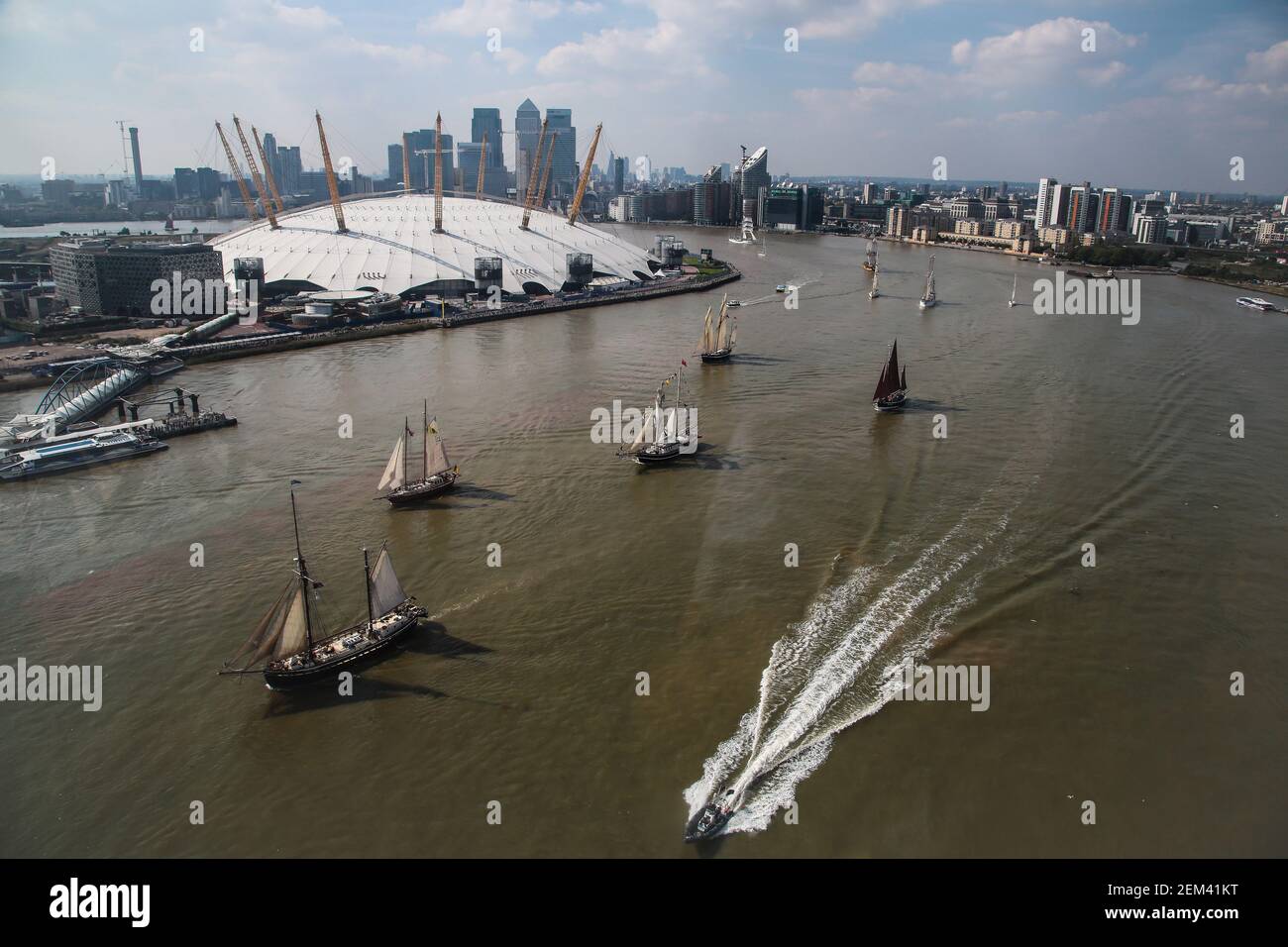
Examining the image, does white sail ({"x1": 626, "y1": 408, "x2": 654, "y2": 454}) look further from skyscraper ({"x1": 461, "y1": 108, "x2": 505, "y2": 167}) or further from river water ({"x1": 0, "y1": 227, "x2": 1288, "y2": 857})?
Answer: skyscraper ({"x1": 461, "y1": 108, "x2": 505, "y2": 167})

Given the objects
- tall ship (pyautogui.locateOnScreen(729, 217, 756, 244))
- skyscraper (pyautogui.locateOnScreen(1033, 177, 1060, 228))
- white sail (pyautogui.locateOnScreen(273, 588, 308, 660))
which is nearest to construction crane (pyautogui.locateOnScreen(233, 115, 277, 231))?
white sail (pyautogui.locateOnScreen(273, 588, 308, 660))

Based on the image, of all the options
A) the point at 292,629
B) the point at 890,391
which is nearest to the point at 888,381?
the point at 890,391

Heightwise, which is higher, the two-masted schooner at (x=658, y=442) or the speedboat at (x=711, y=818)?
the two-masted schooner at (x=658, y=442)

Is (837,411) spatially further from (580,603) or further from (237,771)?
(237,771)

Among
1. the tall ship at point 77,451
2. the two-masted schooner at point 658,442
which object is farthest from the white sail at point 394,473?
the tall ship at point 77,451

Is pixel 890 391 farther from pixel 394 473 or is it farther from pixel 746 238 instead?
pixel 746 238

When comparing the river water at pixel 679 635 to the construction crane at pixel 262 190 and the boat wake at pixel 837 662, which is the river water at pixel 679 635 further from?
the construction crane at pixel 262 190

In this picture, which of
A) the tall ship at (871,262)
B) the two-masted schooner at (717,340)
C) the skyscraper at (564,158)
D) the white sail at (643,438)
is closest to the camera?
the white sail at (643,438)

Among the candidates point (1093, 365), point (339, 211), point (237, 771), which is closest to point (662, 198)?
point (339, 211)
